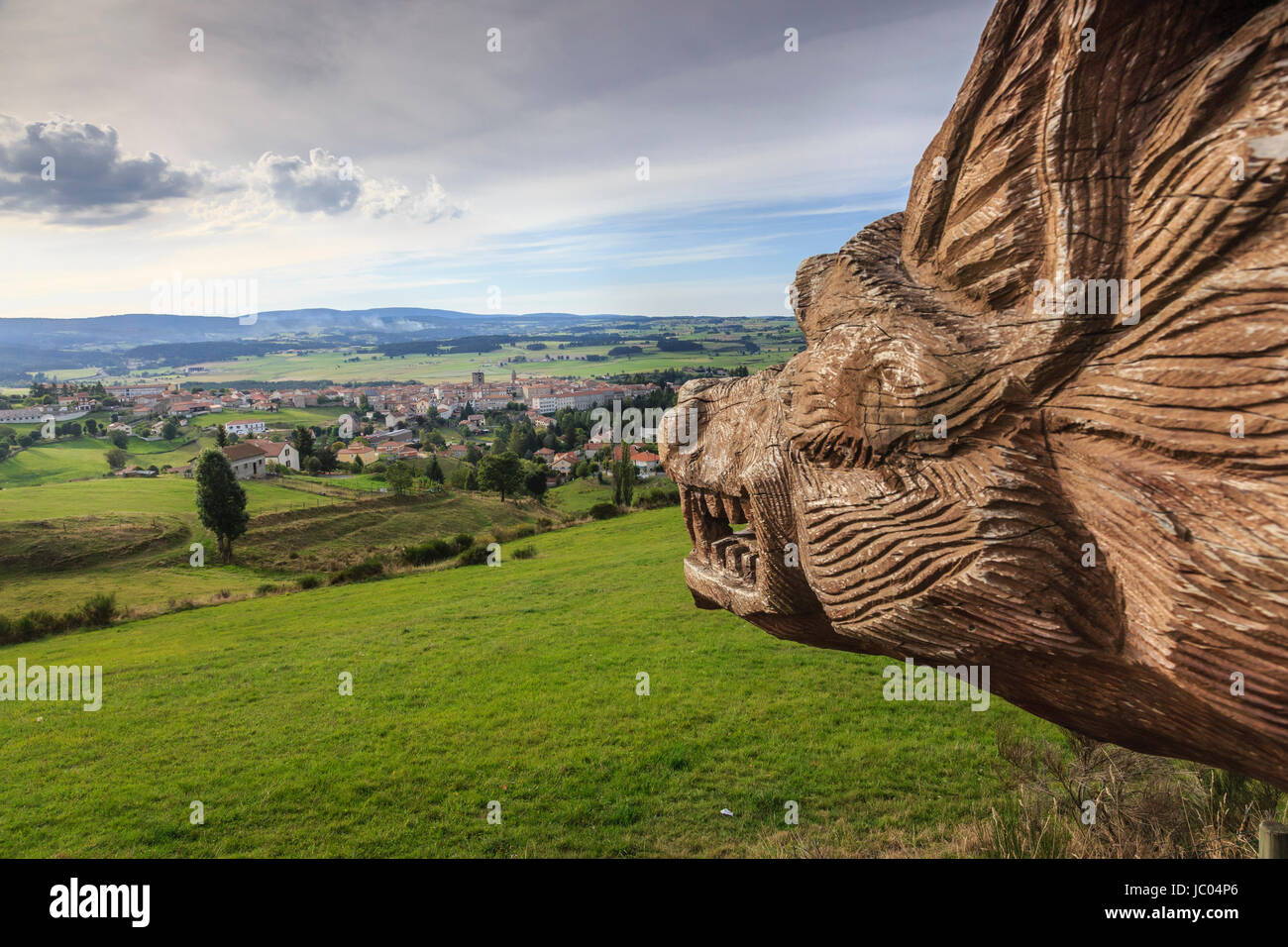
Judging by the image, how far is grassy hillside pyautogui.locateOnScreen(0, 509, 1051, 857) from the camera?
7.05 m

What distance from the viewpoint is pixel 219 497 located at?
110 ft

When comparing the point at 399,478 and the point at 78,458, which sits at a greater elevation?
the point at 78,458

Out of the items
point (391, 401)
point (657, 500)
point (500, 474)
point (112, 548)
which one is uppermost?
point (391, 401)

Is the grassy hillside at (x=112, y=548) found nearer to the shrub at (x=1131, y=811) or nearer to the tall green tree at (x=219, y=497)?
the tall green tree at (x=219, y=497)

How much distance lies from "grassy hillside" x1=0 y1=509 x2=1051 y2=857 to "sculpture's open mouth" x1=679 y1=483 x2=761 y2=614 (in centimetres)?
359

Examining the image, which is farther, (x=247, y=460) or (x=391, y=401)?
(x=391, y=401)

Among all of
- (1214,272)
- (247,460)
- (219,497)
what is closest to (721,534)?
(1214,272)

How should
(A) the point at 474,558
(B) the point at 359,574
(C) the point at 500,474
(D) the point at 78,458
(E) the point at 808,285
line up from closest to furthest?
1. (E) the point at 808,285
2. (B) the point at 359,574
3. (A) the point at 474,558
4. (C) the point at 500,474
5. (D) the point at 78,458

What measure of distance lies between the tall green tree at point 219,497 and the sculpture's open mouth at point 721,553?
36076 millimetres

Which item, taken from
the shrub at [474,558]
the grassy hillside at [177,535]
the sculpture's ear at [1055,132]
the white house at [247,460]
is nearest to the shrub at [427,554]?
the grassy hillside at [177,535]

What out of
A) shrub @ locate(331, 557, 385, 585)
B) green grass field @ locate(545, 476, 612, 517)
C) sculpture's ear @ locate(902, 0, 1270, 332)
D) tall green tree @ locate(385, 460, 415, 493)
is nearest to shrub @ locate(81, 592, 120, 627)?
shrub @ locate(331, 557, 385, 585)

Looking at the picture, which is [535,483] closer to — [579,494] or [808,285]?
[579,494]

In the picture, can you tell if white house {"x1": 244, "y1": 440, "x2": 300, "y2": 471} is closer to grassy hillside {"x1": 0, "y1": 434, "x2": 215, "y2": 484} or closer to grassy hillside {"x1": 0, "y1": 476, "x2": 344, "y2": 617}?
grassy hillside {"x1": 0, "y1": 434, "x2": 215, "y2": 484}

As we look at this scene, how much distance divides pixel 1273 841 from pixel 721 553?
11.2 ft
